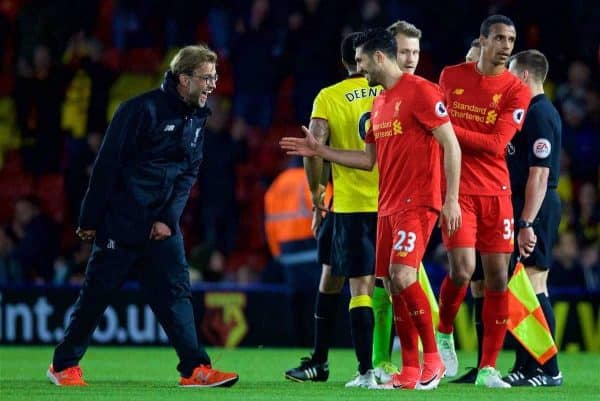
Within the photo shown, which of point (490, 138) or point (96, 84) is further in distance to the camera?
point (96, 84)

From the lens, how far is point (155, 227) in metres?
8.66

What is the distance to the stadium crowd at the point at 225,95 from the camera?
15188mm

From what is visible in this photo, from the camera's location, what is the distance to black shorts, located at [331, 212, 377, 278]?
29.5 feet

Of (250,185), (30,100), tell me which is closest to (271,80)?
(250,185)

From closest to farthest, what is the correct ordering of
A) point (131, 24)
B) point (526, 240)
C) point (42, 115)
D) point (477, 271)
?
point (526, 240) → point (477, 271) → point (42, 115) → point (131, 24)

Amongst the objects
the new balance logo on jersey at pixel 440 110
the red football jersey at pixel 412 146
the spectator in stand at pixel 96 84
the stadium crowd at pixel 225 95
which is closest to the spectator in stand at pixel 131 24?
the stadium crowd at pixel 225 95

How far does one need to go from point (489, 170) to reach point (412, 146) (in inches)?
26.7

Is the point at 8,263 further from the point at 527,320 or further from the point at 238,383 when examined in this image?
the point at 527,320

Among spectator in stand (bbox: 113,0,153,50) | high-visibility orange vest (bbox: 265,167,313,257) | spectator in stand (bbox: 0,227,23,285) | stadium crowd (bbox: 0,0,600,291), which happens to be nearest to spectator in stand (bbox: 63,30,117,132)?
stadium crowd (bbox: 0,0,600,291)

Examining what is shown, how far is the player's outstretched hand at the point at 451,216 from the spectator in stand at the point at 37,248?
8470 millimetres

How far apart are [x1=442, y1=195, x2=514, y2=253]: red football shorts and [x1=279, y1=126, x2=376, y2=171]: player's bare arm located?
0.60m

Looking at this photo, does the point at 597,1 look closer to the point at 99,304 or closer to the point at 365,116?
the point at 365,116

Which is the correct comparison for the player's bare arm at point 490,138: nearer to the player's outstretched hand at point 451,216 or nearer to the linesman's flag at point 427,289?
the player's outstretched hand at point 451,216

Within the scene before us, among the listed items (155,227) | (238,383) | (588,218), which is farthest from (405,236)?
(588,218)
